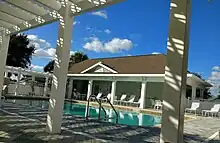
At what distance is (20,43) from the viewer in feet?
110

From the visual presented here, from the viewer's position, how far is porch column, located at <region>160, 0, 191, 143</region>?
3.47m

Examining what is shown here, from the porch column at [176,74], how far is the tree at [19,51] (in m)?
31.3

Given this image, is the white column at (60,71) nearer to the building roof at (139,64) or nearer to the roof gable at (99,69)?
the building roof at (139,64)

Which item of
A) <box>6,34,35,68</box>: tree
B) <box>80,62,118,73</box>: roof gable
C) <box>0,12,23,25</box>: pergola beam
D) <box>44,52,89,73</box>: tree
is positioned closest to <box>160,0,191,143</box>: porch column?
<box>0,12,23,25</box>: pergola beam

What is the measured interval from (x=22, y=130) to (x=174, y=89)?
4185 mm

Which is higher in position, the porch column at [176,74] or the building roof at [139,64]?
the building roof at [139,64]

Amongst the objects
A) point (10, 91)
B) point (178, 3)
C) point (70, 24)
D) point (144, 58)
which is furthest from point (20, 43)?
point (178, 3)

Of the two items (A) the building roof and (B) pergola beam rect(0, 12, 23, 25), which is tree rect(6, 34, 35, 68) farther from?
(B) pergola beam rect(0, 12, 23, 25)

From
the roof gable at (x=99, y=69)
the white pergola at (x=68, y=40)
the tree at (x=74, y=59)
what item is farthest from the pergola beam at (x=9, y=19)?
the tree at (x=74, y=59)

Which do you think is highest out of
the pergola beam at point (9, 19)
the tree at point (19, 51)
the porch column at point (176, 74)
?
the tree at point (19, 51)

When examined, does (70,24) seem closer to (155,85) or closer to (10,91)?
(10,91)

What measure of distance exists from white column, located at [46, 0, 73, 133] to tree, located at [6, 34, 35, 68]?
27.9 meters

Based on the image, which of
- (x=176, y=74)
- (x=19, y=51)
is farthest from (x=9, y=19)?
(x=19, y=51)

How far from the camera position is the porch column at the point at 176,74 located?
3475mm
